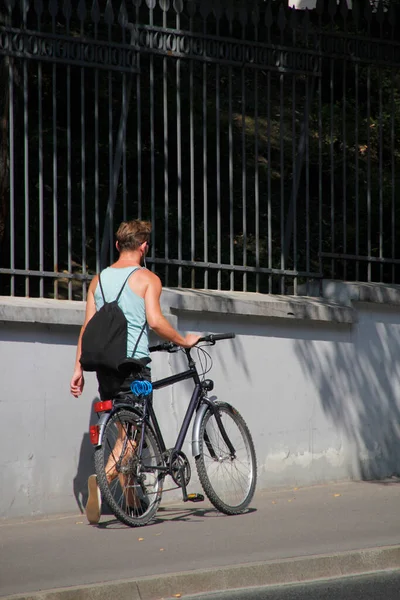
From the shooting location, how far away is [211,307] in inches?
339

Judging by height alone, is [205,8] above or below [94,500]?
above

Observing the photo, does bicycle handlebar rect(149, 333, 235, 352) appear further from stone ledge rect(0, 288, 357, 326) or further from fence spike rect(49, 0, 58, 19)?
fence spike rect(49, 0, 58, 19)

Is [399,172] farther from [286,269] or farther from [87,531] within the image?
[87,531]

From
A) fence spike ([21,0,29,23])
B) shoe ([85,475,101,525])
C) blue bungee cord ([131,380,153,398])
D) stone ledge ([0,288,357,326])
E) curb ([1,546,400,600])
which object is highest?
fence spike ([21,0,29,23])

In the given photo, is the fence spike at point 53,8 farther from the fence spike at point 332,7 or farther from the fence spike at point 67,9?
the fence spike at point 332,7

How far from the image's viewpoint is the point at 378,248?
10.1 m

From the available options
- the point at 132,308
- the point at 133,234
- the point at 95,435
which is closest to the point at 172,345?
the point at 132,308

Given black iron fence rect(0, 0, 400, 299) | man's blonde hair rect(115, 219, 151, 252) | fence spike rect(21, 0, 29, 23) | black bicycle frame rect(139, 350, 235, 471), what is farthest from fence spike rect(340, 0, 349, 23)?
black bicycle frame rect(139, 350, 235, 471)

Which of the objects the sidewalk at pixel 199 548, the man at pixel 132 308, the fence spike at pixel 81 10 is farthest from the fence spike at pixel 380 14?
the sidewalk at pixel 199 548

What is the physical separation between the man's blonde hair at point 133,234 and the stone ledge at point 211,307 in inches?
27.2

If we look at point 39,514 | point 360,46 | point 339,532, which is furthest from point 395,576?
point 360,46

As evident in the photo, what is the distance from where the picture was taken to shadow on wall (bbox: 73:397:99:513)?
8031 millimetres

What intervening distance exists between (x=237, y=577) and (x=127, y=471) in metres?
1.55

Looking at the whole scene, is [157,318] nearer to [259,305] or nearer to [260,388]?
[259,305]
